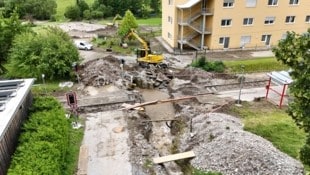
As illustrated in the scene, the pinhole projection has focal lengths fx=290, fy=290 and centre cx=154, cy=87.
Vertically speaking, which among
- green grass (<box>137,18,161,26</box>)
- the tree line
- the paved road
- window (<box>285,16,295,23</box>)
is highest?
the tree line

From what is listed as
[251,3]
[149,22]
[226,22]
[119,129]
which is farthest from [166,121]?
[149,22]

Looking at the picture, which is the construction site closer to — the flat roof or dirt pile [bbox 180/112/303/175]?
dirt pile [bbox 180/112/303/175]

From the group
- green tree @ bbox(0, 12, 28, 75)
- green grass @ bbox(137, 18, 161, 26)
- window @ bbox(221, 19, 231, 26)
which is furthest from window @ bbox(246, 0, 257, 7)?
green tree @ bbox(0, 12, 28, 75)

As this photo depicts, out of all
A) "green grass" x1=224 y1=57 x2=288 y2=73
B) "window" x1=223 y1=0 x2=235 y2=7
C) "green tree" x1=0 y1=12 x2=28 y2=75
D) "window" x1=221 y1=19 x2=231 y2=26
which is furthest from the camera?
"window" x1=221 y1=19 x2=231 y2=26

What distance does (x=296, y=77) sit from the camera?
9.85m

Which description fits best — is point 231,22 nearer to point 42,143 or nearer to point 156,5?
point 42,143

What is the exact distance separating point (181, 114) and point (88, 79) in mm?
10586

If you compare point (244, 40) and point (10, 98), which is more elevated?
point (244, 40)

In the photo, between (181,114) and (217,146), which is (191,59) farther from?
(217,146)

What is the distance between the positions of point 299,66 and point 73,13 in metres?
57.1

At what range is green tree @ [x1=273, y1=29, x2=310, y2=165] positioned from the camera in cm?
930

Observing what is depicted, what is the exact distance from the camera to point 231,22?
37000 mm

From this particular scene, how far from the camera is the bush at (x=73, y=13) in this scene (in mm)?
60375

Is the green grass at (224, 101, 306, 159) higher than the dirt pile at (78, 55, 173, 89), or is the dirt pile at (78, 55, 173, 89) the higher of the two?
the dirt pile at (78, 55, 173, 89)
